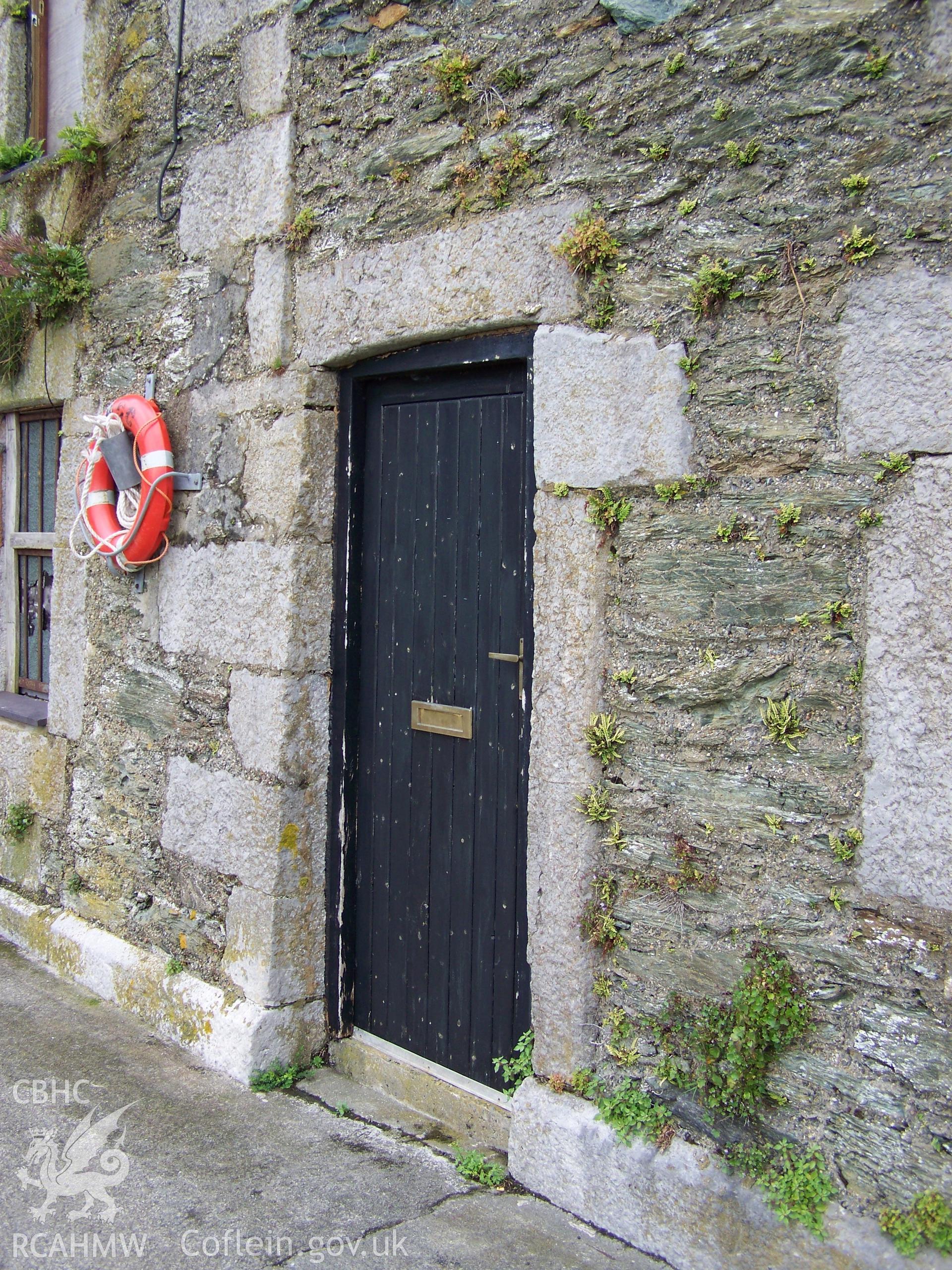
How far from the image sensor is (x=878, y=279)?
219cm

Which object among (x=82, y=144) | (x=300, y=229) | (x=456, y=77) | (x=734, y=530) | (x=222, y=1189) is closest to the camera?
(x=734, y=530)

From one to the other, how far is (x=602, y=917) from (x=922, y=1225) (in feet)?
3.05

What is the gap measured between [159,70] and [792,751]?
3.60 m

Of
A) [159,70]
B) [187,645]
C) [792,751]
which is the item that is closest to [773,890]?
[792,751]

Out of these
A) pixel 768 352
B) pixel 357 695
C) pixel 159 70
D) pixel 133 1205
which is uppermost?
pixel 159 70

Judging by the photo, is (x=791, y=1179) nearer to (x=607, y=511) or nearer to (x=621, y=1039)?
(x=621, y=1039)

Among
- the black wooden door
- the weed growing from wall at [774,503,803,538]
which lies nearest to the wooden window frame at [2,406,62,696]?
the black wooden door

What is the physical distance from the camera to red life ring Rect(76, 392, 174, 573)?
12.4ft

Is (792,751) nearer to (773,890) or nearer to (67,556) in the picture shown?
(773,890)

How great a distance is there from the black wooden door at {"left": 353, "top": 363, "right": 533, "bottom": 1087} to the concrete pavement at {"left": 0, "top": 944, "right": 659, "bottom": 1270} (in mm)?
431

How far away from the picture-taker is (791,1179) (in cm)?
225

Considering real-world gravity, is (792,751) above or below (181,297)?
below

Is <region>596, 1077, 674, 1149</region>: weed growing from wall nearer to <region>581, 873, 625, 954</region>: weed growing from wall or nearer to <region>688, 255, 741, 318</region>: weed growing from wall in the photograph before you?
<region>581, 873, 625, 954</region>: weed growing from wall

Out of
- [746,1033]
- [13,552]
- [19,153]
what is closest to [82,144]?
[19,153]
